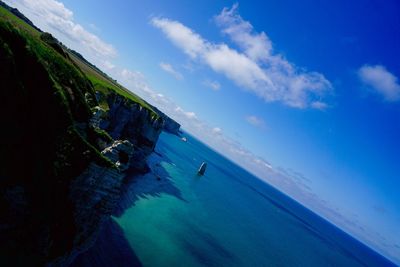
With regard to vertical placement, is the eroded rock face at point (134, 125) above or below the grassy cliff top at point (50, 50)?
below

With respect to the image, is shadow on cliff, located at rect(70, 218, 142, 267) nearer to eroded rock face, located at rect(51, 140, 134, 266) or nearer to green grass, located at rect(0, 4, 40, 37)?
eroded rock face, located at rect(51, 140, 134, 266)

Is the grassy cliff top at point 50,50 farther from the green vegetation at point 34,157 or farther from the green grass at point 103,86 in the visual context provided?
the green vegetation at point 34,157

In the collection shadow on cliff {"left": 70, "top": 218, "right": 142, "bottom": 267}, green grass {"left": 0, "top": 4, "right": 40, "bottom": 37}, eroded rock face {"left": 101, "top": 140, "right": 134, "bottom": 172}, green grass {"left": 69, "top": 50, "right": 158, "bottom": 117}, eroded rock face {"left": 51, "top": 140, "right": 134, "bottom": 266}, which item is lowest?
shadow on cliff {"left": 70, "top": 218, "right": 142, "bottom": 267}

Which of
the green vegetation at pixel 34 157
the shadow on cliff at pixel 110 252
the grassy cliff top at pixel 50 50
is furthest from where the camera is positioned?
the shadow on cliff at pixel 110 252

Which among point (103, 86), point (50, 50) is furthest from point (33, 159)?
point (103, 86)

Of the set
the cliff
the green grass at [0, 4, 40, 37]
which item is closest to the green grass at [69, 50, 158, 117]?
the green grass at [0, 4, 40, 37]

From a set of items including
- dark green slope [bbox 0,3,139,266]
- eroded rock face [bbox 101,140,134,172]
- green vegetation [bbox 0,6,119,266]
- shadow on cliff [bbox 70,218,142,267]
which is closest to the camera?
dark green slope [bbox 0,3,139,266]

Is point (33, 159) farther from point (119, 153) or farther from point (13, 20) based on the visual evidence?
point (13, 20)

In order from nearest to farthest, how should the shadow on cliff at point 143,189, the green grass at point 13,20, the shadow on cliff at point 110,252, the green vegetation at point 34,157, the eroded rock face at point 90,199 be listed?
the green vegetation at point 34,157 → the eroded rock face at point 90,199 → the green grass at point 13,20 → the shadow on cliff at point 110,252 → the shadow on cliff at point 143,189

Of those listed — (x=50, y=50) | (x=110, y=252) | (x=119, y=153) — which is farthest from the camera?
(x=50, y=50)

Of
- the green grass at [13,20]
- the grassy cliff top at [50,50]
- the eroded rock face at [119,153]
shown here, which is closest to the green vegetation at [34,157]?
the grassy cliff top at [50,50]
